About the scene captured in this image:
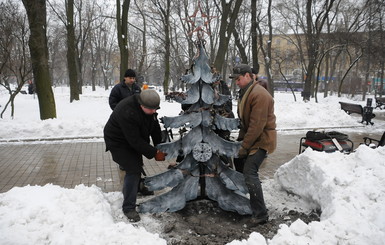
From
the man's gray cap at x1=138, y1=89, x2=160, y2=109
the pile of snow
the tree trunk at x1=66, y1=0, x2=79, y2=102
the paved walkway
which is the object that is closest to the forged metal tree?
the man's gray cap at x1=138, y1=89, x2=160, y2=109

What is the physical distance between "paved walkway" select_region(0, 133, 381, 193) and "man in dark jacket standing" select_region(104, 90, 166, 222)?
1.29 m

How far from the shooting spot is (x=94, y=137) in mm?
9070

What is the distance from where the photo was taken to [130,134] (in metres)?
3.56

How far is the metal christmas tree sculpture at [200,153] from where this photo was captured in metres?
3.94

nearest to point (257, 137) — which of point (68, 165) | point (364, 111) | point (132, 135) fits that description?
point (132, 135)

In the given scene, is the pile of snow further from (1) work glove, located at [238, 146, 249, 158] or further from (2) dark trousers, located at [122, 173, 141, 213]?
(1) work glove, located at [238, 146, 249, 158]

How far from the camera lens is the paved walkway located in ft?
17.6

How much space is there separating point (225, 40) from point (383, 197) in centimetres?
1297

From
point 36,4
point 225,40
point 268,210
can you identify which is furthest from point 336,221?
point 225,40

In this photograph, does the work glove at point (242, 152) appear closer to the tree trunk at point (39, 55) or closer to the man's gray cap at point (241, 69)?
the man's gray cap at point (241, 69)

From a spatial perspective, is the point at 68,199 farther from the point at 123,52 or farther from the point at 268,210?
the point at 123,52

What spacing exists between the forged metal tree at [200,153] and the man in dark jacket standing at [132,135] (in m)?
0.21

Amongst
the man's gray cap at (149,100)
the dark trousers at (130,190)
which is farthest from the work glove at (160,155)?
the man's gray cap at (149,100)

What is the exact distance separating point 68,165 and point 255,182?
442 cm
